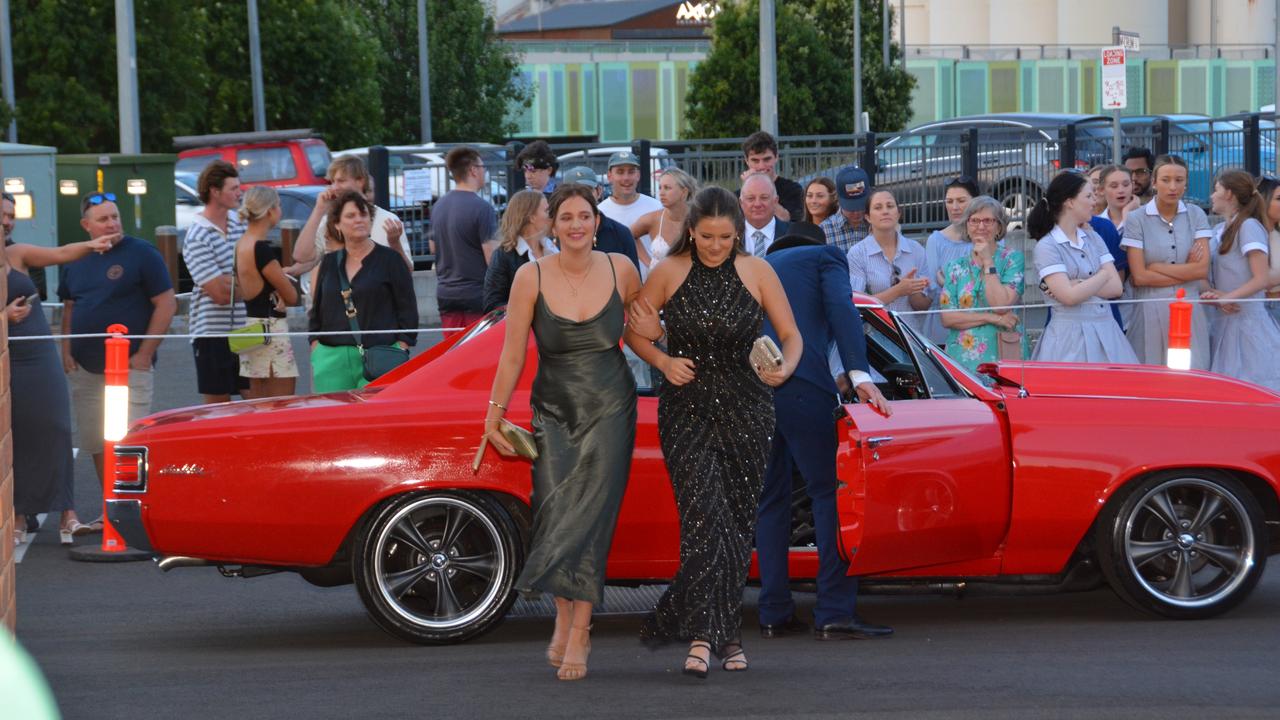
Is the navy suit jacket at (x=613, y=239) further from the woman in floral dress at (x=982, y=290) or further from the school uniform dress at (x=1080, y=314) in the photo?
the school uniform dress at (x=1080, y=314)

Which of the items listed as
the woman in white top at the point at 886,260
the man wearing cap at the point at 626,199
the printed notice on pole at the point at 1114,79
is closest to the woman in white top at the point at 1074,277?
the woman in white top at the point at 886,260

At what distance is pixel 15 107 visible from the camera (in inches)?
1264

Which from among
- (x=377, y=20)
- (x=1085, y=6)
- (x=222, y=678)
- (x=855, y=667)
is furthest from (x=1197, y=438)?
(x=1085, y=6)

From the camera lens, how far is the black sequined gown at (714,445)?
6637 millimetres

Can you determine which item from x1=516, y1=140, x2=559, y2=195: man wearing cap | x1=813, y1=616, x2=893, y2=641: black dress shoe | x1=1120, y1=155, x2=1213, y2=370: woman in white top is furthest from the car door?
x1=516, y1=140, x2=559, y2=195: man wearing cap

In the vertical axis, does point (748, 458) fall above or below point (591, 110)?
below

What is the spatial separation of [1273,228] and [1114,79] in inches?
243

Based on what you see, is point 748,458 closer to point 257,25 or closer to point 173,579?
point 173,579

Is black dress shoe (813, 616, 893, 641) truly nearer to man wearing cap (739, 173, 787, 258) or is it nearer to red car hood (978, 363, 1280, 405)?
red car hood (978, 363, 1280, 405)

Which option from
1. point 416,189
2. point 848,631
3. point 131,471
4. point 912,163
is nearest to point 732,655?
point 848,631

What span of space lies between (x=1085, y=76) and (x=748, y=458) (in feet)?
202

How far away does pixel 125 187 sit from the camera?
24469mm

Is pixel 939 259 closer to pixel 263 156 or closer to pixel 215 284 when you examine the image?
pixel 215 284

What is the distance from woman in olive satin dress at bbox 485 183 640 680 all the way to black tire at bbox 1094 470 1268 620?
6.88 ft
